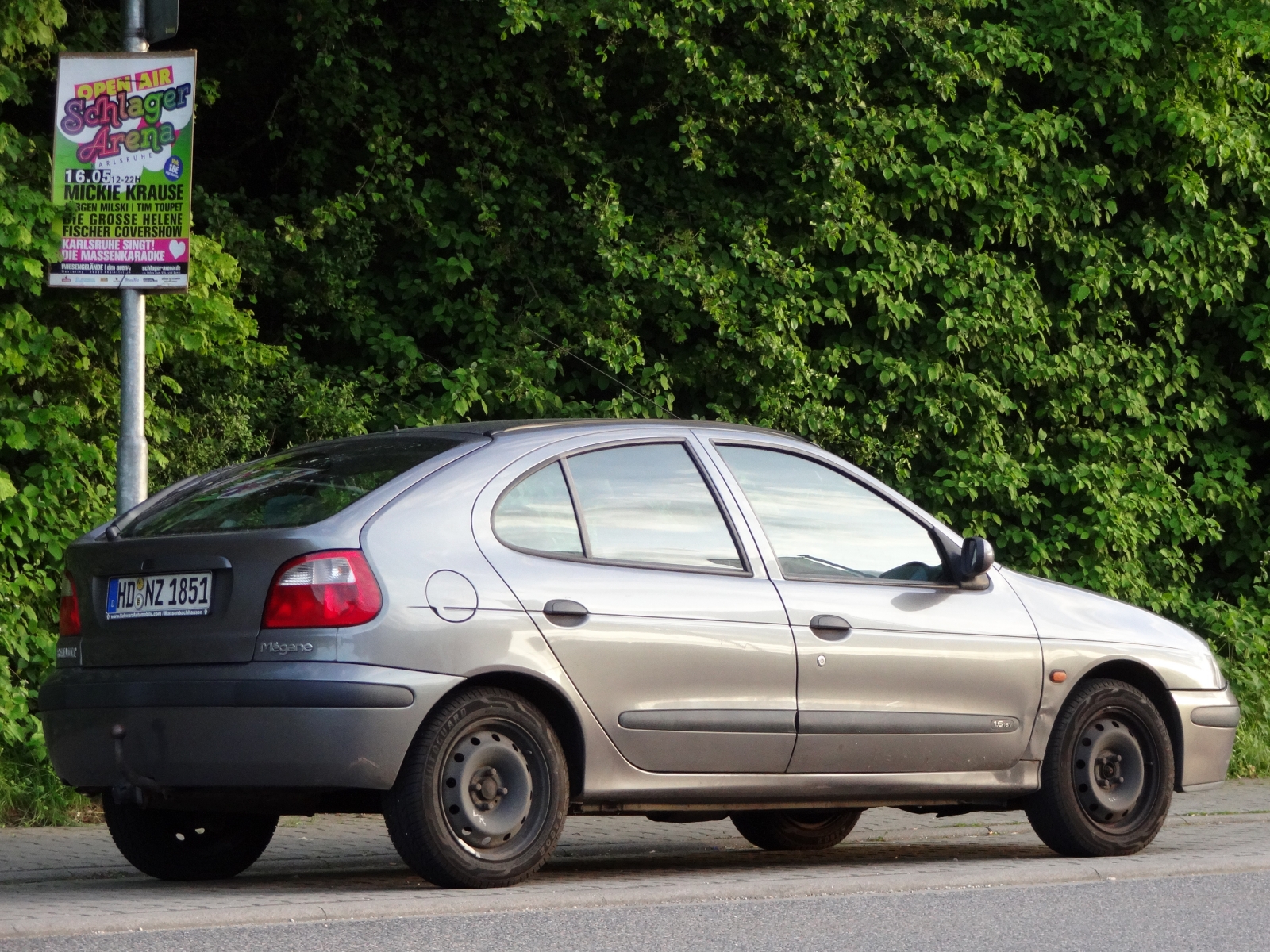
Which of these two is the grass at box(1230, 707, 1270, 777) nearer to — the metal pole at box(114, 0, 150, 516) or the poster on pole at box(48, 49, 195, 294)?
the metal pole at box(114, 0, 150, 516)

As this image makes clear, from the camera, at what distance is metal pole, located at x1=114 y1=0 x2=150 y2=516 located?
29.8 ft

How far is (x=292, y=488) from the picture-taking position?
6383 millimetres

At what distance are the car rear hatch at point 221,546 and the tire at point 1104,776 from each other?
2665mm

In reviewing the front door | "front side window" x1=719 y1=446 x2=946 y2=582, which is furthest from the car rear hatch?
the front door

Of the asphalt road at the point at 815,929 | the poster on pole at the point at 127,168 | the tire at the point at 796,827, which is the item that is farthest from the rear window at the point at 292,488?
the poster on pole at the point at 127,168

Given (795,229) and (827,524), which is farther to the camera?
(795,229)

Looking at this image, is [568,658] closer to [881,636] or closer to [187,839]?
[881,636]

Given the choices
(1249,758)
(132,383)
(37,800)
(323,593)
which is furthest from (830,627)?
(1249,758)

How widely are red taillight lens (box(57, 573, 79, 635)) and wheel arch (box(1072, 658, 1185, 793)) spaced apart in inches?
154

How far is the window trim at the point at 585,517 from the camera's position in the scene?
249 inches

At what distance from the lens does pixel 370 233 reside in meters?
13.3

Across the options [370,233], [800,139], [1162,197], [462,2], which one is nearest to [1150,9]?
[1162,197]

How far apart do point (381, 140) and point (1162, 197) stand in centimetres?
584

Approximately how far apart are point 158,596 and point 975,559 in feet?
9.85
